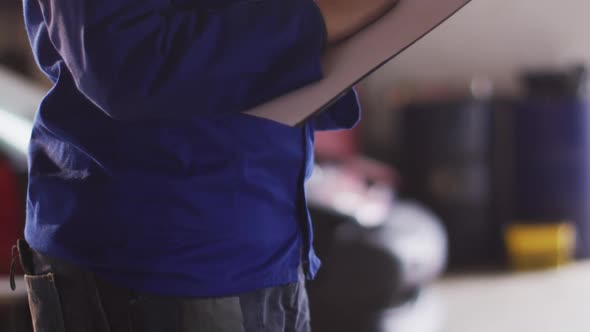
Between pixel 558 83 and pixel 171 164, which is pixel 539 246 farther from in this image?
pixel 171 164

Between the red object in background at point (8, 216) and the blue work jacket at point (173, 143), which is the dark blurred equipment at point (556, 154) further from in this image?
the blue work jacket at point (173, 143)

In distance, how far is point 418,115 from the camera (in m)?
4.86

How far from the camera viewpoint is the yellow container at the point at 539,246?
4660 millimetres

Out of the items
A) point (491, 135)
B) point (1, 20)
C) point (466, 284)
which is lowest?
point (466, 284)

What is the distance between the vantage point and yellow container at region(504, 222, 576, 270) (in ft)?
15.3

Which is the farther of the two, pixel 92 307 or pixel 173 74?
pixel 92 307

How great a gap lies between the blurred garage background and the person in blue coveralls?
5.06ft

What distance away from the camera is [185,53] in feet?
2.34

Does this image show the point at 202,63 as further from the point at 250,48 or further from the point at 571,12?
the point at 571,12

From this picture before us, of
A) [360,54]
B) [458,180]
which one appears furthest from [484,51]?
[360,54]

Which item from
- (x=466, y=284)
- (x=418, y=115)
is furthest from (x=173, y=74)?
(x=418, y=115)

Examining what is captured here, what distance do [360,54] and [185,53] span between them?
0.58 feet

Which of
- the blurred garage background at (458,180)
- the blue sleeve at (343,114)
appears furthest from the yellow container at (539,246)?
the blue sleeve at (343,114)

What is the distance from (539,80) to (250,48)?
4.58m
